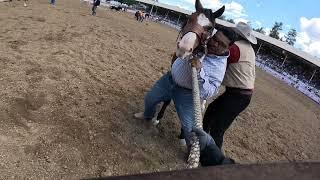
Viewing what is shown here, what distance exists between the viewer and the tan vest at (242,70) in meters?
4.66

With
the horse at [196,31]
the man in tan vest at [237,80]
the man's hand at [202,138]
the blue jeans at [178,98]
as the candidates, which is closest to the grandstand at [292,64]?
the man in tan vest at [237,80]

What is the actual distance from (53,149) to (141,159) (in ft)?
3.55

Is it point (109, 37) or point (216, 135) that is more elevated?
point (216, 135)

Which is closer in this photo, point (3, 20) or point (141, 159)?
point (141, 159)

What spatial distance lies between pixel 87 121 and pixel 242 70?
2.24 m

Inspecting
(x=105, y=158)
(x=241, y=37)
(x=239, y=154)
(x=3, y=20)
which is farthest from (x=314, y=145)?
(x=3, y=20)

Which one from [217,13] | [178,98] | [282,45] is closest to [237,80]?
[178,98]

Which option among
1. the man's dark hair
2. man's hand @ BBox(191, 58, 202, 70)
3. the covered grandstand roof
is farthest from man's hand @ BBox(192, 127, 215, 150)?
the covered grandstand roof

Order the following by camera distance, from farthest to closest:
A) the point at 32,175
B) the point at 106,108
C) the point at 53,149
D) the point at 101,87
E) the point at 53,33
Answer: the point at 53,33 < the point at 101,87 < the point at 106,108 < the point at 53,149 < the point at 32,175

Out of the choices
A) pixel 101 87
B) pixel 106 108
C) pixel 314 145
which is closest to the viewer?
pixel 106 108

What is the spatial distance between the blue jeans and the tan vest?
0.57 meters

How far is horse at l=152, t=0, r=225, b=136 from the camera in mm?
3207

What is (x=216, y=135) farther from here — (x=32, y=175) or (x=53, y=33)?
(x=53, y=33)

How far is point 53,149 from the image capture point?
14.4 feet
